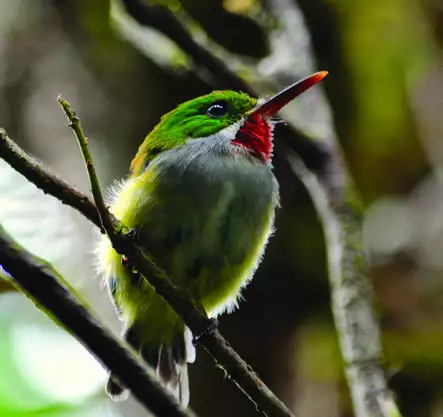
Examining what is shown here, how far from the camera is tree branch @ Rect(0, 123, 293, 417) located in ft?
3.38

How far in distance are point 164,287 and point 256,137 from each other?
83 cm

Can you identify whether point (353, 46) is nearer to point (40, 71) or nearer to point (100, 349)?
point (40, 71)

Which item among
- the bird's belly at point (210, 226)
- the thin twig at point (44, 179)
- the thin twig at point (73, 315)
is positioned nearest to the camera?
the thin twig at point (73, 315)

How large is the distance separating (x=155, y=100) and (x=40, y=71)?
0.54 m

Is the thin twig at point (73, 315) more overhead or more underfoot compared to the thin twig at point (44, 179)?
more underfoot

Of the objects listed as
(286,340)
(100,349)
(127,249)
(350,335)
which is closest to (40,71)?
(286,340)

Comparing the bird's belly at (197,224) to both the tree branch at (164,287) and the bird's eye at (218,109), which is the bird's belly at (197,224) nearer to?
the bird's eye at (218,109)

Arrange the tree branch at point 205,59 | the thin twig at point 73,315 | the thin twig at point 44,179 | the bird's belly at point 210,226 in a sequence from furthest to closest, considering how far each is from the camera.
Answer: the tree branch at point 205,59 < the bird's belly at point 210,226 < the thin twig at point 44,179 < the thin twig at point 73,315

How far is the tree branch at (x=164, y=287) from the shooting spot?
3.38ft

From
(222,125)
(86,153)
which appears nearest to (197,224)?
(222,125)

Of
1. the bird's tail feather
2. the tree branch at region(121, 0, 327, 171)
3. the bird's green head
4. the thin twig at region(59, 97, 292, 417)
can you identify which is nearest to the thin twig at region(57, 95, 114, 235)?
the thin twig at region(59, 97, 292, 417)

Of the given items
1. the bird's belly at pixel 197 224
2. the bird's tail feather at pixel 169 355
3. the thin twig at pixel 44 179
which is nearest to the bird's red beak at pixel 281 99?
the bird's belly at pixel 197 224

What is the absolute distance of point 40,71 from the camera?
296 centimetres

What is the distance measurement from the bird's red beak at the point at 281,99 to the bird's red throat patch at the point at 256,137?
16 millimetres
